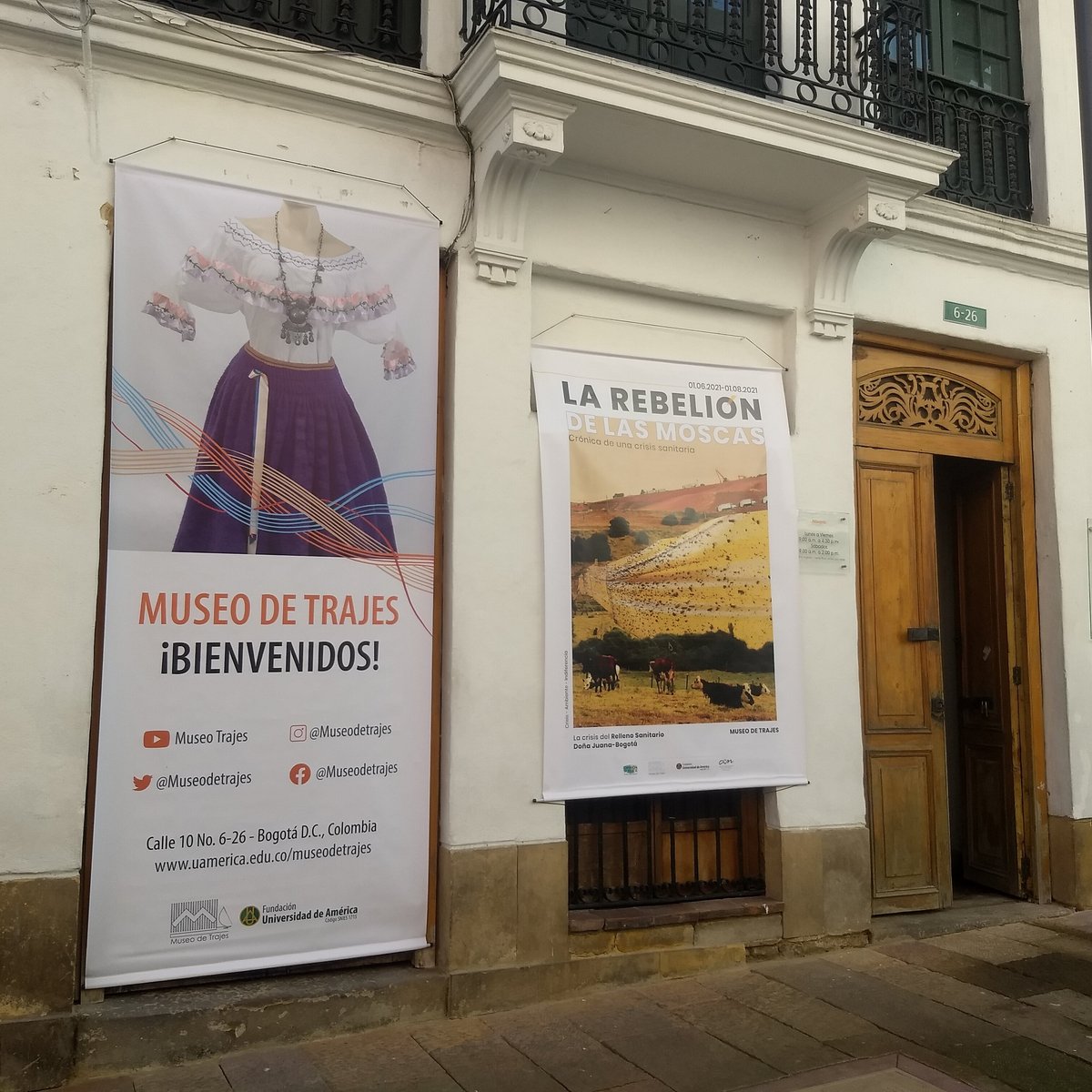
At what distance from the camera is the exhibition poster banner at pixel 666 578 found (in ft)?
16.9

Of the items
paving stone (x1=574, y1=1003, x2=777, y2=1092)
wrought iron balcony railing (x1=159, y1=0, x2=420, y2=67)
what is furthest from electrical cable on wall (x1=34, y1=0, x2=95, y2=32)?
paving stone (x1=574, y1=1003, x2=777, y2=1092)

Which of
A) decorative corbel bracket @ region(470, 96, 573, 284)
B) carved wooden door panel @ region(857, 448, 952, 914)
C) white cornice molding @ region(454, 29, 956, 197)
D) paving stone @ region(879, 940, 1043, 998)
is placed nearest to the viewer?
white cornice molding @ region(454, 29, 956, 197)

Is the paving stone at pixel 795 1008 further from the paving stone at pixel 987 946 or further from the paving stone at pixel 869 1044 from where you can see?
the paving stone at pixel 987 946

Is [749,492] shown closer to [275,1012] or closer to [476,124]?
[476,124]

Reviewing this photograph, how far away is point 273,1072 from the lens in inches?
158

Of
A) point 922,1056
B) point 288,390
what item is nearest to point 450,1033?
point 922,1056

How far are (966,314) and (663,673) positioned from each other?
322 centimetres

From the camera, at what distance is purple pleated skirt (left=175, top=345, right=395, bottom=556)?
4453mm

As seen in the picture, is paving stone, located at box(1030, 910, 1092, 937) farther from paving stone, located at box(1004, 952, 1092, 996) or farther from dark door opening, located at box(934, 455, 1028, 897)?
paving stone, located at box(1004, 952, 1092, 996)

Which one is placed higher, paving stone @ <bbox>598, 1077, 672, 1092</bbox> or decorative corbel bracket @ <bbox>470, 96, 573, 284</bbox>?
decorative corbel bracket @ <bbox>470, 96, 573, 284</bbox>

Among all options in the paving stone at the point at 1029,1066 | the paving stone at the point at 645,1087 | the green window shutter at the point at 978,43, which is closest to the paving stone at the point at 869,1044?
the paving stone at the point at 1029,1066

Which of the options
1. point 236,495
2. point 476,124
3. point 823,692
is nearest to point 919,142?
point 476,124

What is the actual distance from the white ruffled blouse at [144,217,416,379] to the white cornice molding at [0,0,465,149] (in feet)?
2.19

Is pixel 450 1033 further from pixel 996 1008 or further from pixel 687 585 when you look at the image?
pixel 996 1008
